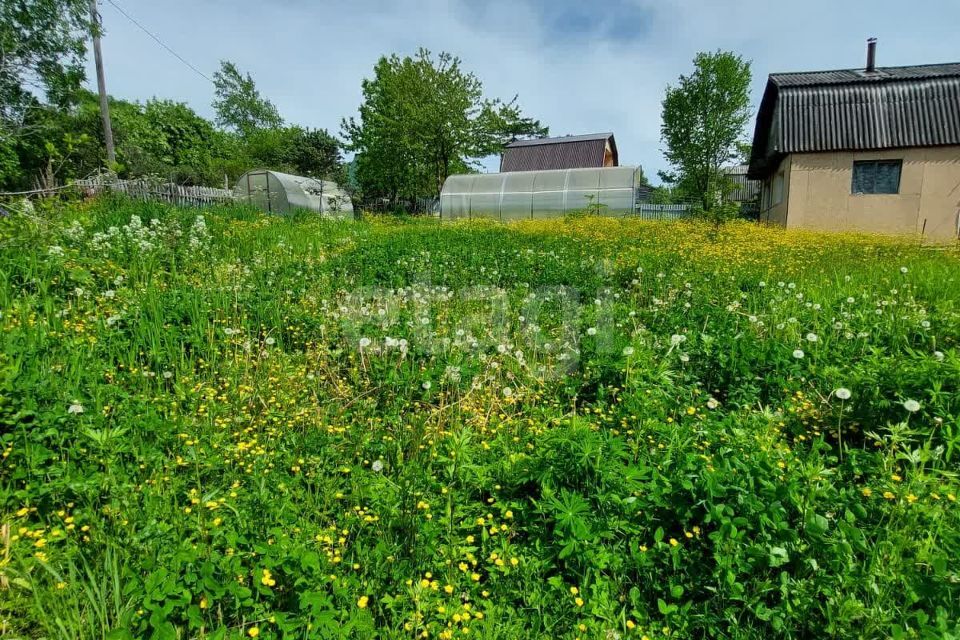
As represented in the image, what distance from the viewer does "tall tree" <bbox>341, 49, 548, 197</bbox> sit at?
26.4m

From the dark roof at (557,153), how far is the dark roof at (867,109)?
1979 cm

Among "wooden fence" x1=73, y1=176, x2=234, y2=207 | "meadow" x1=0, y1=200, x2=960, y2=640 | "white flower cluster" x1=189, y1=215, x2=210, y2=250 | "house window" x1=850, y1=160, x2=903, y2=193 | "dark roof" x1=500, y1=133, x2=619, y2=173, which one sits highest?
"dark roof" x1=500, y1=133, x2=619, y2=173

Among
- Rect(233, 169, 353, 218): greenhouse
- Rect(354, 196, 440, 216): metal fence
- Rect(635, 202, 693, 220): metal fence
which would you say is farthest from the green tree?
Rect(635, 202, 693, 220): metal fence

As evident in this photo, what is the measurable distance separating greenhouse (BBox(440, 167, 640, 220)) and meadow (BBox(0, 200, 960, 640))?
59.5ft

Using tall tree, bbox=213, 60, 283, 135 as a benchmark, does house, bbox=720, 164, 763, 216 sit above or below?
below

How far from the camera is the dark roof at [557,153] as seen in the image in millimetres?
37562

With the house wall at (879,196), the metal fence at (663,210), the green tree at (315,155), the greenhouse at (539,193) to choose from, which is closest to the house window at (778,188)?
the house wall at (879,196)

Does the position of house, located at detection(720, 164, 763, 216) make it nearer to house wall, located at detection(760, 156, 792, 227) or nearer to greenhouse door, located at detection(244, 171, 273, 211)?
house wall, located at detection(760, 156, 792, 227)


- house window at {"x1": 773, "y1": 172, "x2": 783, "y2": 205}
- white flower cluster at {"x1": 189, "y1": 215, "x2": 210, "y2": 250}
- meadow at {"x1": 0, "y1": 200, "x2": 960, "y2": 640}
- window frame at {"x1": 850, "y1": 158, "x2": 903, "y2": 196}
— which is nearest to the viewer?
meadow at {"x1": 0, "y1": 200, "x2": 960, "y2": 640}

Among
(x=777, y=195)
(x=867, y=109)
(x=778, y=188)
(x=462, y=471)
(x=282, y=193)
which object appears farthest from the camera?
(x=282, y=193)

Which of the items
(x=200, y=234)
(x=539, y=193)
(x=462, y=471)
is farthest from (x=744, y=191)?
(x=462, y=471)

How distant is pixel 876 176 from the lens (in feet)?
55.3

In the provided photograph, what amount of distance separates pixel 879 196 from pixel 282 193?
2382cm

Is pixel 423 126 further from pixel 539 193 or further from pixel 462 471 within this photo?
pixel 462 471
